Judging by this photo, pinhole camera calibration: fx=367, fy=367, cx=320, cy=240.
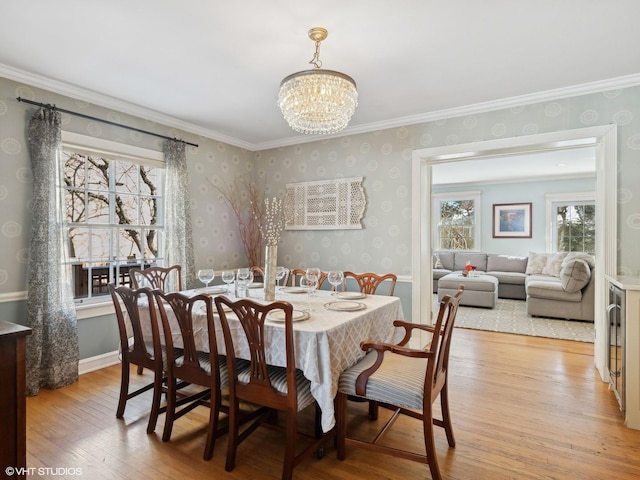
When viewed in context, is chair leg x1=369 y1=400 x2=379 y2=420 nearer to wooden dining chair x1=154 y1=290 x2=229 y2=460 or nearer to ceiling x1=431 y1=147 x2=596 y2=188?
wooden dining chair x1=154 y1=290 x2=229 y2=460

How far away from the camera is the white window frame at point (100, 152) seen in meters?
3.24

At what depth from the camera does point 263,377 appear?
6.28ft

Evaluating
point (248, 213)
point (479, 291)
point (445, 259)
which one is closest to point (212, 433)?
point (248, 213)

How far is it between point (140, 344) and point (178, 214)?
6.21 feet

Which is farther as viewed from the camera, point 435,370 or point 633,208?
point 633,208

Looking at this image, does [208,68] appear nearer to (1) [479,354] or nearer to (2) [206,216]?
(2) [206,216]

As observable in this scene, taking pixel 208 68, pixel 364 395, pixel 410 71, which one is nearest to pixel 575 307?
pixel 410 71

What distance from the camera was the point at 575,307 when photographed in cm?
525

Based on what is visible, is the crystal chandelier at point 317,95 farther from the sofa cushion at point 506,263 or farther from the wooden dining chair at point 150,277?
the sofa cushion at point 506,263

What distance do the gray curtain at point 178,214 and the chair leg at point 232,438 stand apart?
2264 mm

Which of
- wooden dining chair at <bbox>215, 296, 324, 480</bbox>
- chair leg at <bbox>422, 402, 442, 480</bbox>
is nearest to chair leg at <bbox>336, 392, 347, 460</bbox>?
wooden dining chair at <bbox>215, 296, 324, 480</bbox>

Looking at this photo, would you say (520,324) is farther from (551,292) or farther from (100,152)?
(100,152)

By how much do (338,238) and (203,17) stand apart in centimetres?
284

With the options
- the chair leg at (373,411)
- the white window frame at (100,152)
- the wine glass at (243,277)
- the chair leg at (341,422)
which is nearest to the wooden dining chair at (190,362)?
the wine glass at (243,277)
